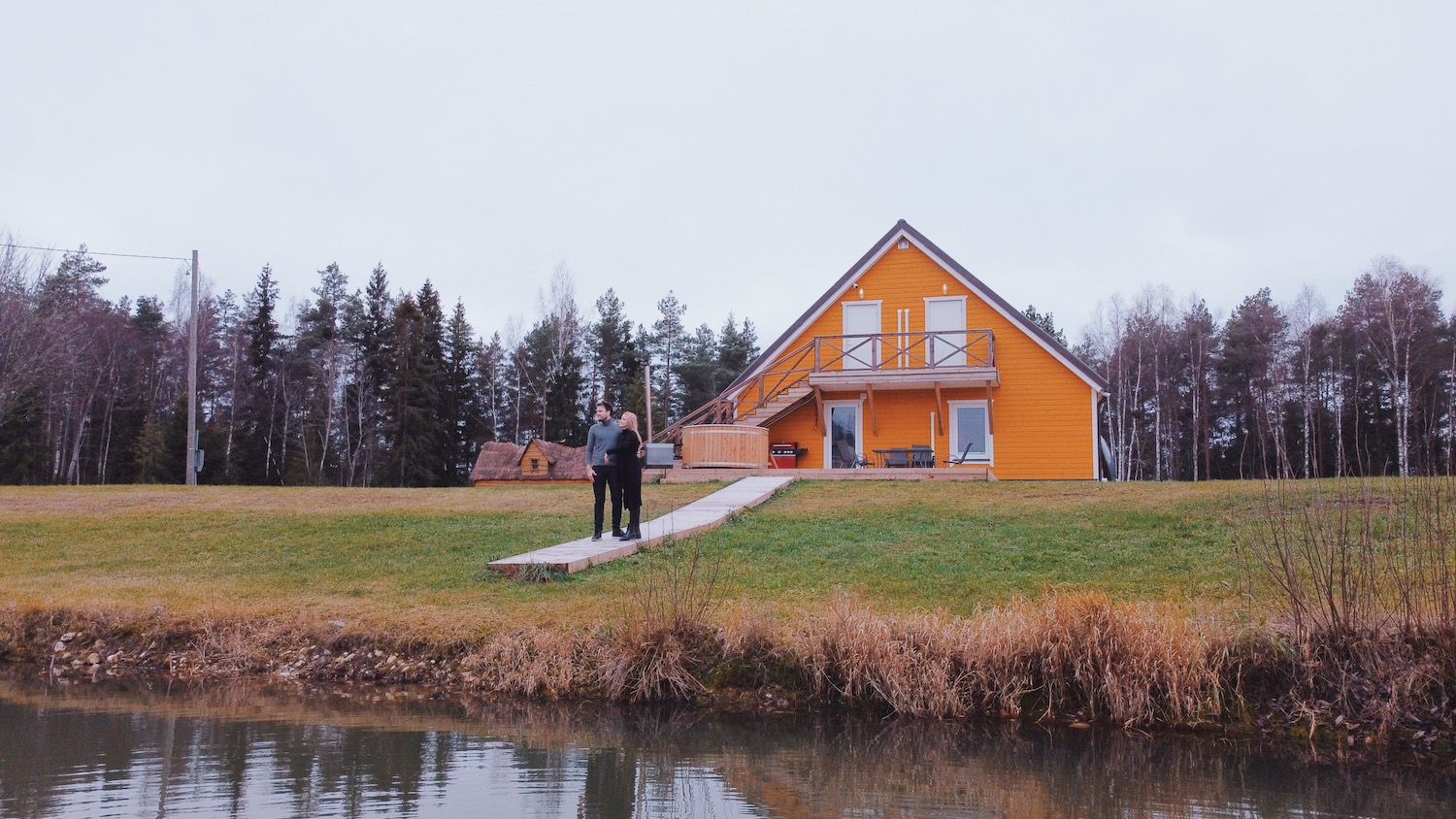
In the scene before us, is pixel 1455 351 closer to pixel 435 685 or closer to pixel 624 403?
pixel 435 685

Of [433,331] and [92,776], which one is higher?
[433,331]

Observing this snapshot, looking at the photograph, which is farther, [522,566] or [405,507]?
[405,507]

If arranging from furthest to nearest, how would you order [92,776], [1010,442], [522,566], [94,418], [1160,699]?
[94,418]
[1010,442]
[522,566]
[1160,699]
[92,776]

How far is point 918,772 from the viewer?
6.30m

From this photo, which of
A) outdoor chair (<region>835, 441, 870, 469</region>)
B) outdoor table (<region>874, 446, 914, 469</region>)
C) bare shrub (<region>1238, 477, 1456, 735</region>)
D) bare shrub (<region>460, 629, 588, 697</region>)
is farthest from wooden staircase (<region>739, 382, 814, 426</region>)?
bare shrub (<region>1238, 477, 1456, 735</region>)

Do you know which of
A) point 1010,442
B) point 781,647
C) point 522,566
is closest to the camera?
point 781,647

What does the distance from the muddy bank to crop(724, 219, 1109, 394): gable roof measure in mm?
16856

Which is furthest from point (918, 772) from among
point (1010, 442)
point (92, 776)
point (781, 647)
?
point (1010, 442)

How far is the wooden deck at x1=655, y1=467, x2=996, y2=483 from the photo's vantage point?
20938 mm

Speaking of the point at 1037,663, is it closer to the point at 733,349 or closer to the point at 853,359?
the point at 853,359

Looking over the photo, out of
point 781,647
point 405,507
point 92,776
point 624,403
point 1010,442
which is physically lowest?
point 92,776

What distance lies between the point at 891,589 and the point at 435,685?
176 inches

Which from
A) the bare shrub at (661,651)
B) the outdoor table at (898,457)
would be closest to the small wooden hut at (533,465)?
the outdoor table at (898,457)

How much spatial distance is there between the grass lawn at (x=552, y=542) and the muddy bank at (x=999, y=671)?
22.2 inches
